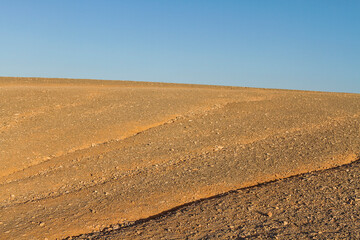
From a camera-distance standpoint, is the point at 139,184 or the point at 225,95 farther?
the point at 225,95

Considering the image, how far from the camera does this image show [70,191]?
29.5 feet

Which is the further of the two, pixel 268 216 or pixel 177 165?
pixel 177 165

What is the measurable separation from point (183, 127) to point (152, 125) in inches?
41.9

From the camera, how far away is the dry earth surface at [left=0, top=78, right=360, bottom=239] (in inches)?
262

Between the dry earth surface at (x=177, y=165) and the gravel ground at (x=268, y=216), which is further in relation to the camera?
the dry earth surface at (x=177, y=165)

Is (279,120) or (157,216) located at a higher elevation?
(279,120)

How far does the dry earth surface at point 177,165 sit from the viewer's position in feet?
21.8

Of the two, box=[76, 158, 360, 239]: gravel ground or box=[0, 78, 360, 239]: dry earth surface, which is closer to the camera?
box=[76, 158, 360, 239]: gravel ground

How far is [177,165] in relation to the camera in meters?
9.89

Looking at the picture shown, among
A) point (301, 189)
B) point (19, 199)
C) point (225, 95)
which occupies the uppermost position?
point (225, 95)

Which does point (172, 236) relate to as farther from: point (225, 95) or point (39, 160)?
point (225, 95)

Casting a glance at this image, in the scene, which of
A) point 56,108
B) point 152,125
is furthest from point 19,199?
point 56,108

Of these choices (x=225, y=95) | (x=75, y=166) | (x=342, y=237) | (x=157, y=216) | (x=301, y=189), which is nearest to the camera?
(x=342, y=237)

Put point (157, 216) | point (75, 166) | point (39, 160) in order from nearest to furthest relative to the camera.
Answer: point (157, 216) < point (75, 166) < point (39, 160)
